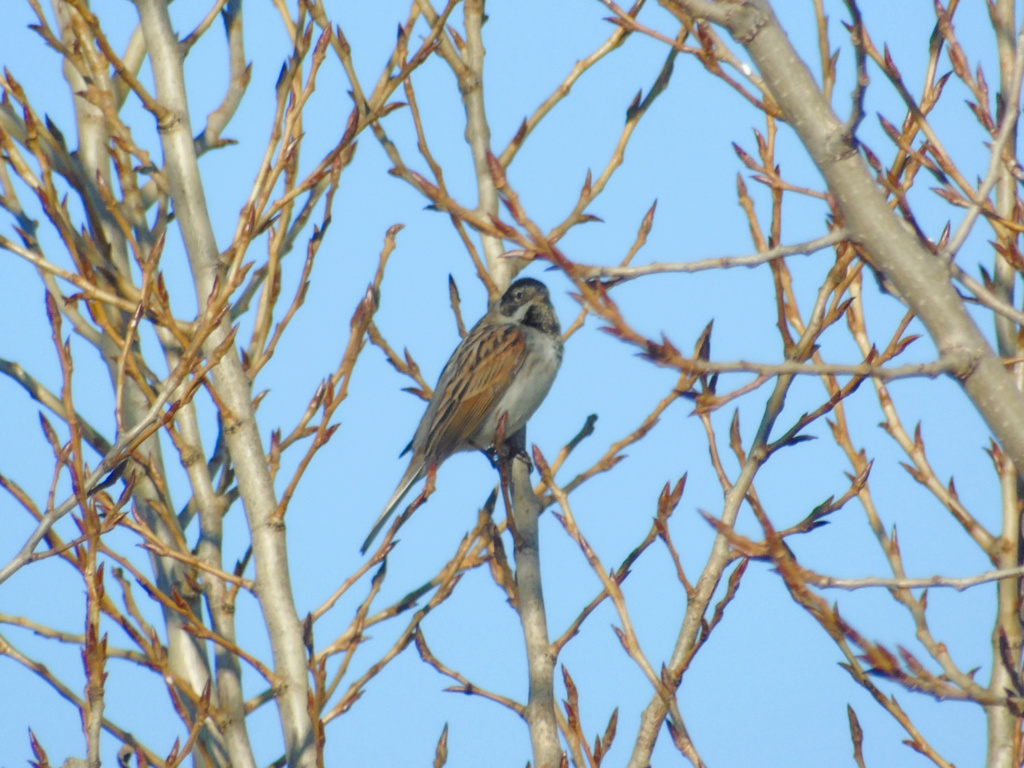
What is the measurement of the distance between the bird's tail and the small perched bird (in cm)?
2

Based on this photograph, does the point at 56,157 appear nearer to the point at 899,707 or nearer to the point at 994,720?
the point at 899,707

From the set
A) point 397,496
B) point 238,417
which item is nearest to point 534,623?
point 238,417

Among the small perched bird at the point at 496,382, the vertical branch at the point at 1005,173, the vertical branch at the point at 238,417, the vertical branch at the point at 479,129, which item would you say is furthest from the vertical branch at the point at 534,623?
the vertical branch at the point at 1005,173

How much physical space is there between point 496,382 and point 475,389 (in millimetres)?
129

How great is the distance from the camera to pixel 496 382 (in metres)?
6.41

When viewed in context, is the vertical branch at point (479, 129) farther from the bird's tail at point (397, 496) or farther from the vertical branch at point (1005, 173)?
the vertical branch at point (1005, 173)

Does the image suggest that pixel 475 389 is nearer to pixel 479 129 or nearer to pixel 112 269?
pixel 479 129

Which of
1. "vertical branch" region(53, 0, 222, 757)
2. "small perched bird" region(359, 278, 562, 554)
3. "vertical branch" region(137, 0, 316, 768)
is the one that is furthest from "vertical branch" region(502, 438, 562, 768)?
"small perched bird" region(359, 278, 562, 554)

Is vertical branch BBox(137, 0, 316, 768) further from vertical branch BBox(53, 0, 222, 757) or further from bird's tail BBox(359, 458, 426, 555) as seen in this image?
bird's tail BBox(359, 458, 426, 555)

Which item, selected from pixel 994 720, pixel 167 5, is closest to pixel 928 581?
pixel 994 720

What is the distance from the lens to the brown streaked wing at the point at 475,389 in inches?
250

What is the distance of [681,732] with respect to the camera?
126 inches

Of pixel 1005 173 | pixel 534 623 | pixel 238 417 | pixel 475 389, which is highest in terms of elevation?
pixel 475 389

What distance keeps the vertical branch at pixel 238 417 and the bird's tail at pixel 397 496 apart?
137 cm
